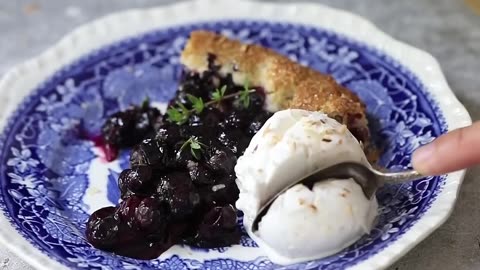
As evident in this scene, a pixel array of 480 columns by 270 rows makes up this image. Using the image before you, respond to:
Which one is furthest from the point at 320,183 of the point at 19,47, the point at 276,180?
the point at 19,47

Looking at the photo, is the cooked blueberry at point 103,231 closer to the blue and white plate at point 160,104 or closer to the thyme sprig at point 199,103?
the blue and white plate at point 160,104

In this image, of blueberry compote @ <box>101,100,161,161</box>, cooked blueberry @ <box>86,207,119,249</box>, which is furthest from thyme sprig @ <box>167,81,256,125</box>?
cooked blueberry @ <box>86,207,119,249</box>

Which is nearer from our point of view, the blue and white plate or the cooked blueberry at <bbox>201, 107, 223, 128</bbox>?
the blue and white plate

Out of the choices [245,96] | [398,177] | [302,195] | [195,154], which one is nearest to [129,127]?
[245,96]

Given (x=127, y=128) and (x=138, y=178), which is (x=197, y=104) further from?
(x=138, y=178)

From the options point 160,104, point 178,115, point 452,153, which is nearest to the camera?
point 452,153

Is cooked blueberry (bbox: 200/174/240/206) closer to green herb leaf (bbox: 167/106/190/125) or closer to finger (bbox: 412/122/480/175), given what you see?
green herb leaf (bbox: 167/106/190/125)
